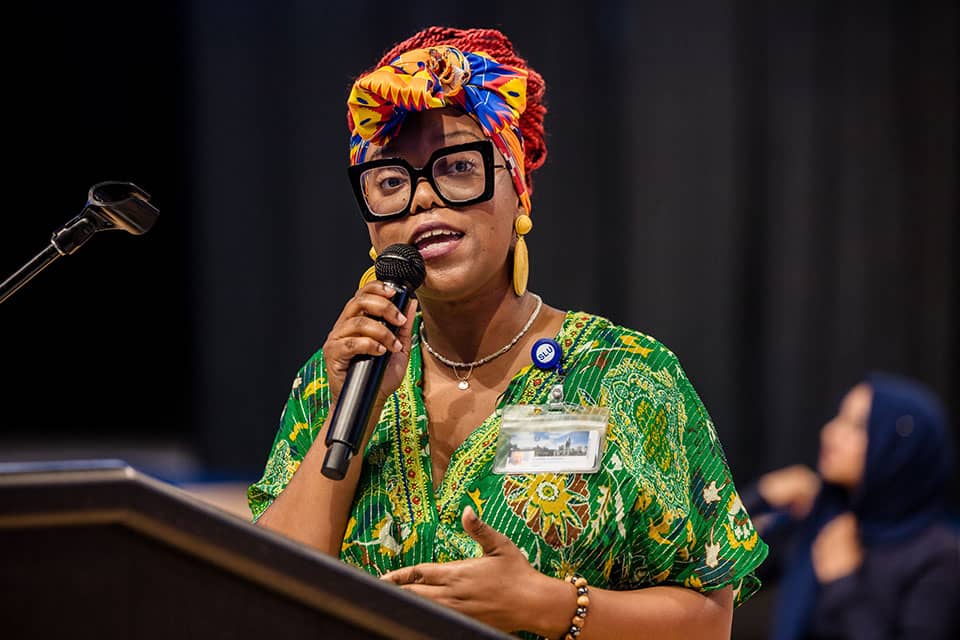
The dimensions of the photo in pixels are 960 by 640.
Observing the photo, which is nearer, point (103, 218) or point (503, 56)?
point (103, 218)

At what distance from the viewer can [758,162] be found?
4.76m

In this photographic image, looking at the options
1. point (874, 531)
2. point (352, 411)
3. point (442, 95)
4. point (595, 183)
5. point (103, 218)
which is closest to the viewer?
point (352, 411)

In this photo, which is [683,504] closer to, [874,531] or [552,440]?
[552,440]

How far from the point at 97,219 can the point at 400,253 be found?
33 centimetres

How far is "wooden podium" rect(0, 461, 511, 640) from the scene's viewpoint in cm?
68

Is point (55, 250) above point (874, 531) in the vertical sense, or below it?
above

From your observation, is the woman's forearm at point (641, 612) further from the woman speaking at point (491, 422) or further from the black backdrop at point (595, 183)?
the black backdrop at point (595, 183)

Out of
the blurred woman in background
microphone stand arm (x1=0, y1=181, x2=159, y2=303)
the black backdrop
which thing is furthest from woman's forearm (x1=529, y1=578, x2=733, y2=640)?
the black backdrop

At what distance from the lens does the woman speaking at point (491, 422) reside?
4.30ft

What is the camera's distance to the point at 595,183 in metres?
4.75

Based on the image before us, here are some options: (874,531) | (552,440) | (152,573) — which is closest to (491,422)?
(552,440)

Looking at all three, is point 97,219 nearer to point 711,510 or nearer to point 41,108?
point 711,510

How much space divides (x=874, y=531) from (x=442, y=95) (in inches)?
94.3

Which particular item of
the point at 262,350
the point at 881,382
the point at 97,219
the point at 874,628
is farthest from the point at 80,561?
the point at 262,350
